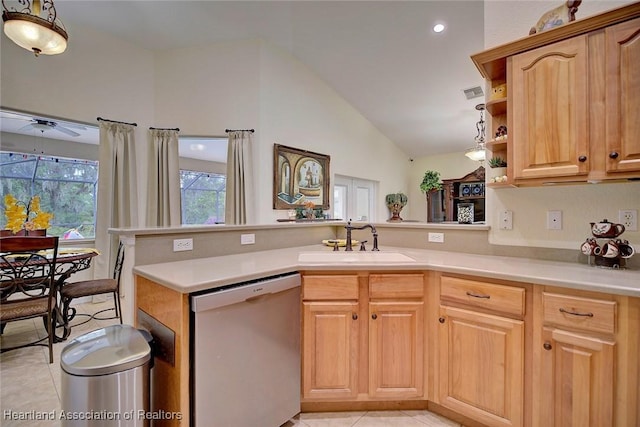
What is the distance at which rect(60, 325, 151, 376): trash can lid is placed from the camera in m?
1.14

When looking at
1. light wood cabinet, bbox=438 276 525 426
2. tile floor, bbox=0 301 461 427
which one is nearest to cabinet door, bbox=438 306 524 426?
light wood cabinet, bbox=438 276 525 426

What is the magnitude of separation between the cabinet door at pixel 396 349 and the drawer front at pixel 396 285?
0.05m

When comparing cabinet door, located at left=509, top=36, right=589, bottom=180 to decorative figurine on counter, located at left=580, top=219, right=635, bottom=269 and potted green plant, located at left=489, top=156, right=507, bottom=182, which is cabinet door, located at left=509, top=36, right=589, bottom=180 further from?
decorative figurine on counter, located at left=580, top=219, right=635, bottom=269

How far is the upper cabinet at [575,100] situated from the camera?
4.57 feet

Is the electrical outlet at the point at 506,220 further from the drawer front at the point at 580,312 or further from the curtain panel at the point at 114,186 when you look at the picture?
the curtain panel at the point at 114,186

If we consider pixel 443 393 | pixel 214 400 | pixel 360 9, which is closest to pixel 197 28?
pixel 360 9

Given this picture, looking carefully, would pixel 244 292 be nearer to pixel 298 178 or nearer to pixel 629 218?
pixel 629 218

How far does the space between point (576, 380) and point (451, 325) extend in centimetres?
53

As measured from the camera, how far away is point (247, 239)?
7.02 ft

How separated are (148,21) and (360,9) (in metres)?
2.36

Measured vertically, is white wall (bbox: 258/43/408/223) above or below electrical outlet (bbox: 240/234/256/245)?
above

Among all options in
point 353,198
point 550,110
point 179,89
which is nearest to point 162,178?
point 179,89

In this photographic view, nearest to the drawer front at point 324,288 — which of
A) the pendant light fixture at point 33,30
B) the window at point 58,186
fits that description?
the pendant light fixture at point 33,30

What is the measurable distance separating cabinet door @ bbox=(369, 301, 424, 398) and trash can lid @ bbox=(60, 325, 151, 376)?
116cm
